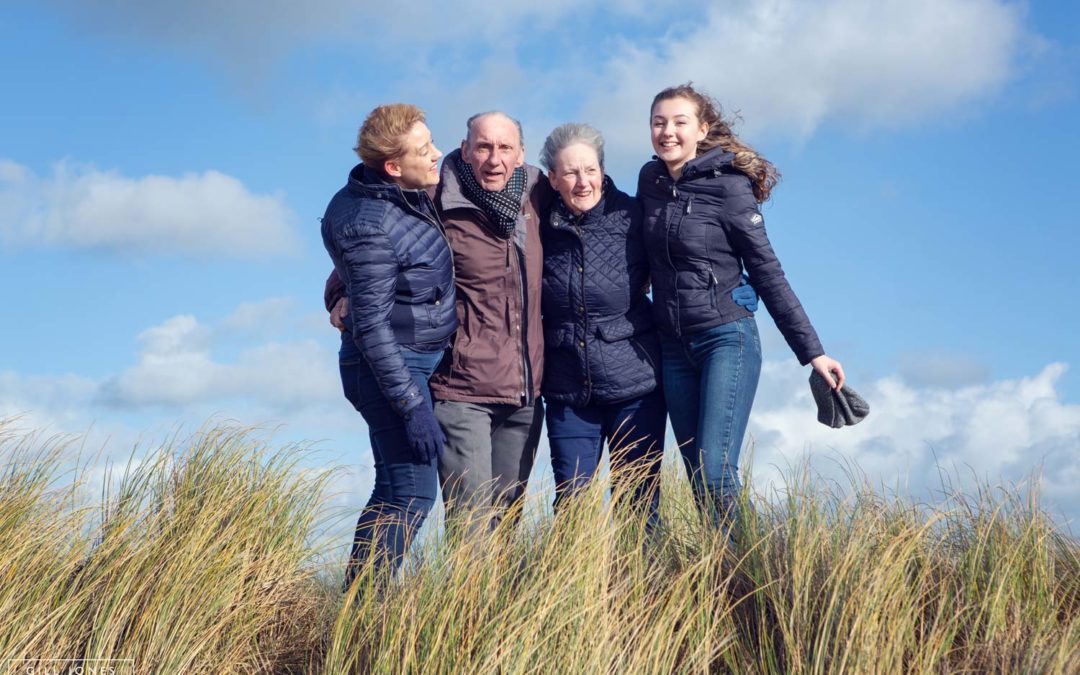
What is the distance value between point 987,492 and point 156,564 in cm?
395

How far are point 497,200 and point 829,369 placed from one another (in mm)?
1756

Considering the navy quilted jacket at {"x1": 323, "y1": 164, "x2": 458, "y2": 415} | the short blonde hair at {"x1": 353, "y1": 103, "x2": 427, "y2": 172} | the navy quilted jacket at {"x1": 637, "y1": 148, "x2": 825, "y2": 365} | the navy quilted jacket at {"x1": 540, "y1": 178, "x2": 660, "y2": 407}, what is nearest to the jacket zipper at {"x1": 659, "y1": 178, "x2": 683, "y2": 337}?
the navy quilted jacket at {"x1": 637, "y1": 148, "x2": 825, "y2": 365}

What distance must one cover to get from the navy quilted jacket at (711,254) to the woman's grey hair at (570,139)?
385mm

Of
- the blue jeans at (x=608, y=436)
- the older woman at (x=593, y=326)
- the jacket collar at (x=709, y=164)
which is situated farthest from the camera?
the blue jeans at (x=608, y=436)

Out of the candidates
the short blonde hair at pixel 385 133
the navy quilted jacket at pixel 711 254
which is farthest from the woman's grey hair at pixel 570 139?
the short blonde hair at pixel 385 133

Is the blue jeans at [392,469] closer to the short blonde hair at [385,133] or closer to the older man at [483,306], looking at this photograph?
the older man at [483,306]

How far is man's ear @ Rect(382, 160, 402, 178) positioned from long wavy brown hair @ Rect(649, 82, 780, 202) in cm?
128

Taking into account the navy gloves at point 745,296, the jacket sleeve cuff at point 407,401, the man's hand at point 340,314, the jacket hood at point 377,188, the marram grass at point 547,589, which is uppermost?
the jacket hood at point 377,188

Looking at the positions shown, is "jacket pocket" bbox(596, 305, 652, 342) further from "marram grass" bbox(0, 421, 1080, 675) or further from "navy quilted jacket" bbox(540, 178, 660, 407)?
"marram grass" bbox(0, 421, 1080, 675)

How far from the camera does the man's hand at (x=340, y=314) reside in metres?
4.77

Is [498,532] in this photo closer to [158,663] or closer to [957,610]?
[158,663]

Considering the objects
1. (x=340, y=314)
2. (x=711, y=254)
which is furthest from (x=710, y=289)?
(x=340, y=314)

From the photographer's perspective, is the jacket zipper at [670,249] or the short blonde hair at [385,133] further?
the jacket zipper at [670,249]

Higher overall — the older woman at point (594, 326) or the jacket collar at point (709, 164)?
the jacket collar at point (709, 164)
